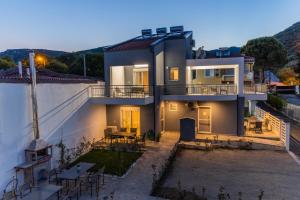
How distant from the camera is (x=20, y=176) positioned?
889cm

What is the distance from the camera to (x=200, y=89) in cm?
1708

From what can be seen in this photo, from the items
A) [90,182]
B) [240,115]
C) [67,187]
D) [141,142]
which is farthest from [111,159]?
[240,115]

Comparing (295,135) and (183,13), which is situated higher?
(183,13)

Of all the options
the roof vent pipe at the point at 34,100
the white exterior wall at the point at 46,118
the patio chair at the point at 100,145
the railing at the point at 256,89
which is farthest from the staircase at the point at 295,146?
the roof vent pipe at the point at 34,100

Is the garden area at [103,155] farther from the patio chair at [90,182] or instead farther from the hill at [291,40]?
the hill at [291,40]

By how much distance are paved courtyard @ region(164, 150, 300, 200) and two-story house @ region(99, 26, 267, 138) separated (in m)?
3.64

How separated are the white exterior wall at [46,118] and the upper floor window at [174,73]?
5.99 m

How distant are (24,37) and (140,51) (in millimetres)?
31139

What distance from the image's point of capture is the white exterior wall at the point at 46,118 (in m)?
8.20

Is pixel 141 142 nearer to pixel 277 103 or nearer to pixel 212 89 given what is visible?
pixel 212 89

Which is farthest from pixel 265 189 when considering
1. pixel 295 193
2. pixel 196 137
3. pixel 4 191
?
pixel 4 191

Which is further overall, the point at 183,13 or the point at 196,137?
the point at 183,13

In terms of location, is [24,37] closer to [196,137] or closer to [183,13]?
[183,13]

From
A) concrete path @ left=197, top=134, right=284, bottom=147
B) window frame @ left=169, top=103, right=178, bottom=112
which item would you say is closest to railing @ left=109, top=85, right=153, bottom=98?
window frame @ left=169, top=103, right=178, bottom=112
